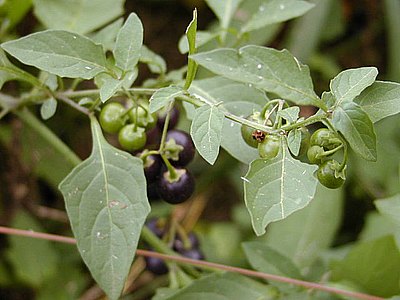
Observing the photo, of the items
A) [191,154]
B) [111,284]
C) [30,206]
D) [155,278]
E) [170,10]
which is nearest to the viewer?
[111,284]

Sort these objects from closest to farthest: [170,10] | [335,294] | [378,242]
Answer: [335,294] < [378,242] < [170,10]

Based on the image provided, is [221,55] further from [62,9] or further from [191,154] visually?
[62,9]

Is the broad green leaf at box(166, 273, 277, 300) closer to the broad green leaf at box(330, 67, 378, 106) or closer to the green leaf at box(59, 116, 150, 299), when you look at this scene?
the green leaf at box(59, 116, 150, 299)

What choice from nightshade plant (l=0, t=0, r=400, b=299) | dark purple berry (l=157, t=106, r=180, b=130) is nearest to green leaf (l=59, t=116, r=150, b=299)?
nightshade plant (l=0, t=0, r=400, b=299)

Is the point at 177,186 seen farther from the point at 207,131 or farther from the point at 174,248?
the point at 174,248

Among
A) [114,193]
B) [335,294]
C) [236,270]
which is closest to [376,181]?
[335,294]
